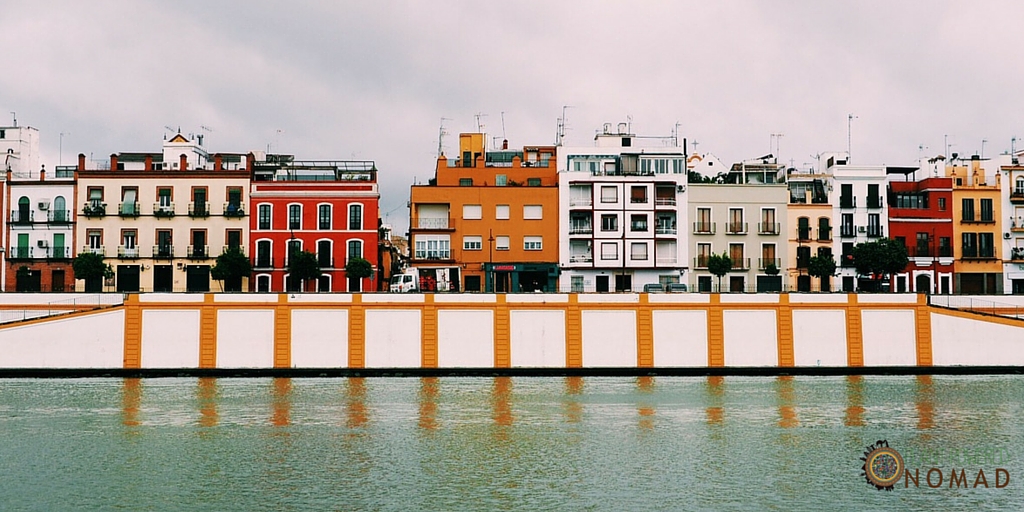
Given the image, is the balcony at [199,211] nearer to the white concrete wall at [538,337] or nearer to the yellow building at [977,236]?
the white concrete wall at [538,337]

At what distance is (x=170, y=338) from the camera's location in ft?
193

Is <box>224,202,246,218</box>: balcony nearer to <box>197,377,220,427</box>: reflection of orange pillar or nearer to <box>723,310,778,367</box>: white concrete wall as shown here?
<box>197,377,220,427</box>: reflection of orange pillar

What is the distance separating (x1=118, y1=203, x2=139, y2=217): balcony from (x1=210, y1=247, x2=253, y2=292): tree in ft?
24.5

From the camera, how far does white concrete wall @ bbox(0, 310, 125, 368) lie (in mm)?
57250

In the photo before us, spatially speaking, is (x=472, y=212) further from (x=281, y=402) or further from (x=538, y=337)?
(x=281, y=402)

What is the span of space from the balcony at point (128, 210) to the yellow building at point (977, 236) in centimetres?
5723

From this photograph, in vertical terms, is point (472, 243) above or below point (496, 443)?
above

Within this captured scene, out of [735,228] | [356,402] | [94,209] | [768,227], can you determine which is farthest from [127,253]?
[768,227]

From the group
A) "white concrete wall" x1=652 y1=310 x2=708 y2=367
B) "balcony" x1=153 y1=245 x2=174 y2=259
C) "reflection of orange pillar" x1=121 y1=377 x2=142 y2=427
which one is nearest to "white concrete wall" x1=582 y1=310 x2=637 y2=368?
"white concrete wall" x1=652 y1=310 x2=708 y2=367

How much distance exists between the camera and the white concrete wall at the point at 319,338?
58906 mm

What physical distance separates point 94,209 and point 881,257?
52.7m

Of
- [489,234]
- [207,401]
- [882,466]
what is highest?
[489,234]

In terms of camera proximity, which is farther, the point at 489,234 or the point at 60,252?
the point at 489,234

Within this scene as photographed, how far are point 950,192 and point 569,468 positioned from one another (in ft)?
184
